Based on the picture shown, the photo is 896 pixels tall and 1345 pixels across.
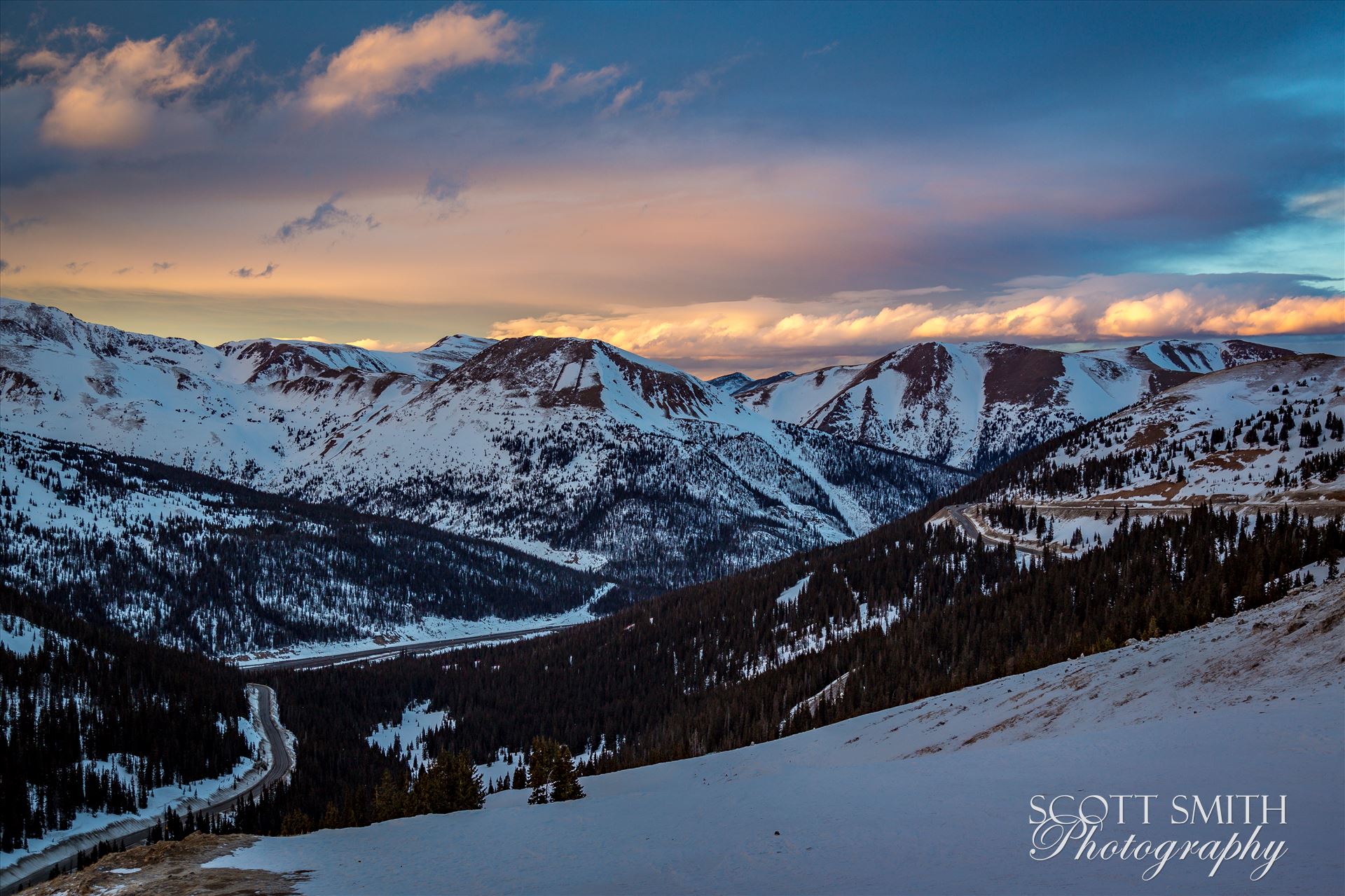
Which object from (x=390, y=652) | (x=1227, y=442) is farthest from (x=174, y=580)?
(x=1227, y=442)

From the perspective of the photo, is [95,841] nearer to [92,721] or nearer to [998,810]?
[92,721]

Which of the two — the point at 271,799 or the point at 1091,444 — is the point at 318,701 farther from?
the point at 1091,444

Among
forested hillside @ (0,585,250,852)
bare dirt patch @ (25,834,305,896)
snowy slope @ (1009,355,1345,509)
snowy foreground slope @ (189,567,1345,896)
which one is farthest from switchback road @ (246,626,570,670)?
snowy foreground slope @ (189,567,1345,896)

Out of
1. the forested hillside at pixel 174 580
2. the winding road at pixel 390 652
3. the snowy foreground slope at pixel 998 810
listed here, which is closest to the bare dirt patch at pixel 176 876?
the snowy foreground slope at pixel 998 810

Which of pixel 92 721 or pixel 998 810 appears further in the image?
pixel 92 721

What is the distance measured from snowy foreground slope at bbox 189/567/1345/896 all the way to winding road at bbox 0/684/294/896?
155 feet

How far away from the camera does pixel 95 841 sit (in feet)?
236

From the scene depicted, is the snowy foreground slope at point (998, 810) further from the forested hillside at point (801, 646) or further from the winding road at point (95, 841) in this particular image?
the winding road at point (95, 841)

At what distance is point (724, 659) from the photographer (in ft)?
357

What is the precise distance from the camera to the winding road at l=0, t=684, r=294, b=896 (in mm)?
63969

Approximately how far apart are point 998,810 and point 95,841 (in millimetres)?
81517

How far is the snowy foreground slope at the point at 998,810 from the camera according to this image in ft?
55.0

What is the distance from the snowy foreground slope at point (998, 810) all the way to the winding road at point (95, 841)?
155 feet

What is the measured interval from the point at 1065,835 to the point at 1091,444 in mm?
148457
